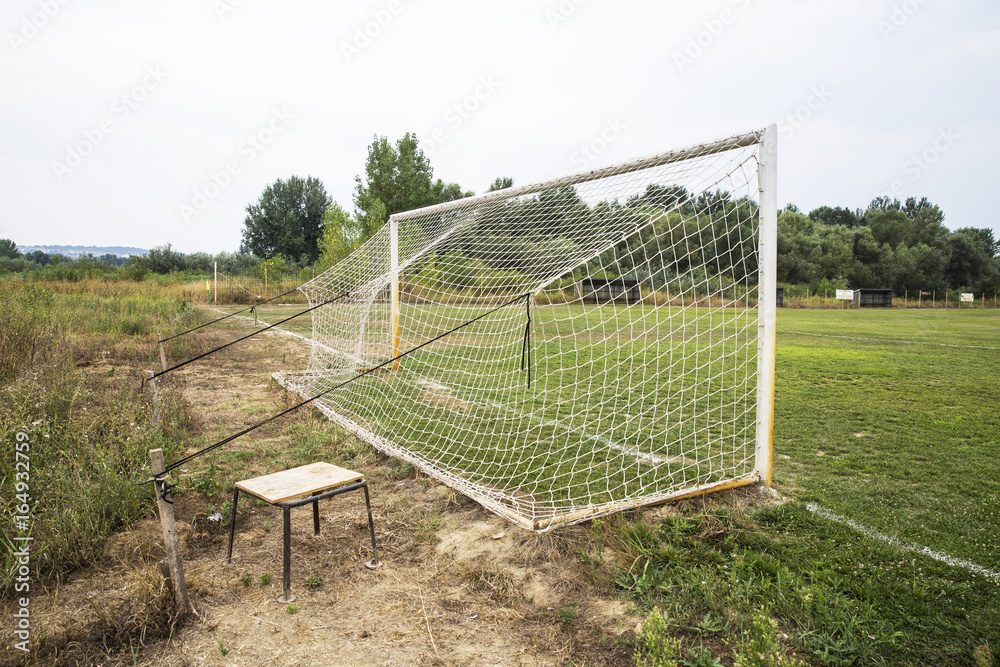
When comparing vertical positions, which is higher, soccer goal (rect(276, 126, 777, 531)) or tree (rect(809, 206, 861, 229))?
tree (rect(809, 206, 861, 229))

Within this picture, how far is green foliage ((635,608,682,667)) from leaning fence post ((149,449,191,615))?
73.7 inches

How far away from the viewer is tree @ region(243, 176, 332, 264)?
151 ft

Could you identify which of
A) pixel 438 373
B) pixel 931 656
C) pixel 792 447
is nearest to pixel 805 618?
pixel 931 656

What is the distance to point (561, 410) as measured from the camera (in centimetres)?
552

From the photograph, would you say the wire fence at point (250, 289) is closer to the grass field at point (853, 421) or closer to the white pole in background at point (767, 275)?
the grass field at point (853, 421)

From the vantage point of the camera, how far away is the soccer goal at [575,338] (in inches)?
134

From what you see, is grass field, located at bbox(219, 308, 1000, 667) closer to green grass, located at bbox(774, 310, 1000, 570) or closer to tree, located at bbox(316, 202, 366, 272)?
green grass, located at bbox(774, 310, 1000, 570)

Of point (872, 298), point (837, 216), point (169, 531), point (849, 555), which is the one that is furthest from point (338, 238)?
point (837, 216)

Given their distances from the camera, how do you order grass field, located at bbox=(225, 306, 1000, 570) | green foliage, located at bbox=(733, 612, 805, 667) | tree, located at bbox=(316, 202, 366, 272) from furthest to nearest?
tree, located at bbox=(316, 202, 366, 272) < grass field, located at bbox=(225, 306, 1000, 570) < green foliage, located at bbox=(733, 612, 805, 667)

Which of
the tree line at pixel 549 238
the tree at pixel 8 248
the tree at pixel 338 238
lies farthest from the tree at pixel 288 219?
the tree at pixel 338 238

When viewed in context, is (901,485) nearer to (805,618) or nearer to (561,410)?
(805,618)

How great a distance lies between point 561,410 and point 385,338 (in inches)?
150

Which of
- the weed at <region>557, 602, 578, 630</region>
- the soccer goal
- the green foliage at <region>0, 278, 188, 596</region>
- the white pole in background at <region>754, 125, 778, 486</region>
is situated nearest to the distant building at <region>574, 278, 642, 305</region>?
the soccer goal

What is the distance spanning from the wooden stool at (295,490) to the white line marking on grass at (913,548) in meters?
2.49
